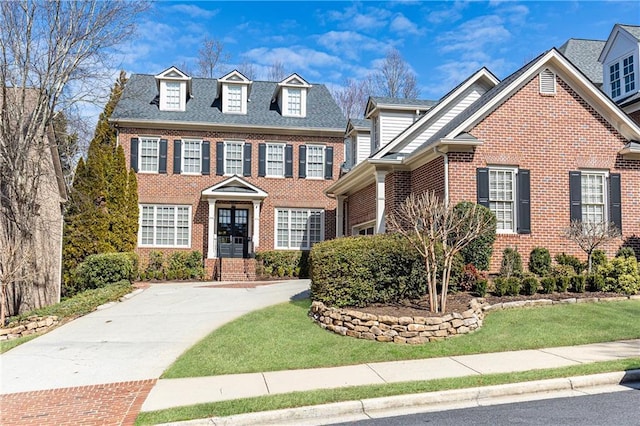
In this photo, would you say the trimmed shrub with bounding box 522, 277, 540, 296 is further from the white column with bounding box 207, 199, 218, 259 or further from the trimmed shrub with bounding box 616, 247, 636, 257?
the white column with bounding box 207, 199, 218, 259

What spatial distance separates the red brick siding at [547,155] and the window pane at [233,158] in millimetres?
12410

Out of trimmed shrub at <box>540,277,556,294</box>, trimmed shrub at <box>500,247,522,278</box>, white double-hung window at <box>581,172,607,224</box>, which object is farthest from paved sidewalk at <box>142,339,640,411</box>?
white double-hung window at <box>581,172,607,224</box>

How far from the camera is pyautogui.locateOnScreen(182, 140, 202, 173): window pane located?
2280cm

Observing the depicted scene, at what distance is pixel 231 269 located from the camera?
20.8 metres

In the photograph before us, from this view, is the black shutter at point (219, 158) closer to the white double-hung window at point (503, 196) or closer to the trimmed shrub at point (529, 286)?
the white double-hung window at point (503, 196)

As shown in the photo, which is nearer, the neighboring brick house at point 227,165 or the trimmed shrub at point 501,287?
the trimmed shrub at point 501,287

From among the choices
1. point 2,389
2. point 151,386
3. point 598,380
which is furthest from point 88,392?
point 598,380

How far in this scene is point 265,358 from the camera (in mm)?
8148

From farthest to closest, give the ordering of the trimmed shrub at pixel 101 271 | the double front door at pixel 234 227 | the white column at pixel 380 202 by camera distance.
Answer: the double front door at pixel 234 227 < the trimmed shrub at pixel 101 271 < the white column at pixel 380 202

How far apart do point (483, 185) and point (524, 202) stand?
1192 millimetres


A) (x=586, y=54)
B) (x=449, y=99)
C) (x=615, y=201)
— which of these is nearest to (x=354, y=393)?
(x=615, y=201)

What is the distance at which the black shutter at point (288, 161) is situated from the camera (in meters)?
23.4

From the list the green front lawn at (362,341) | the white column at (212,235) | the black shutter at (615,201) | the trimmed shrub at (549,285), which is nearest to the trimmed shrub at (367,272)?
the green front lawn at (362,341)

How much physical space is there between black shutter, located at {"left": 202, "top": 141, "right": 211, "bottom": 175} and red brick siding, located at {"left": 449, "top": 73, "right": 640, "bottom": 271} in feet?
42.4
